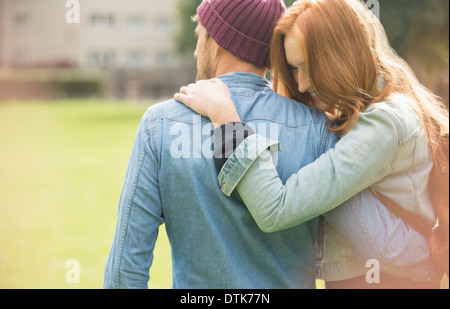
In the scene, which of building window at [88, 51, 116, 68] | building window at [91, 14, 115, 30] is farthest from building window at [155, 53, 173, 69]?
building window at [91, 14, 115, 30]

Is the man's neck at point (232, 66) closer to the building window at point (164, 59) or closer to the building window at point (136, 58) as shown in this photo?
the building window at point (164, 59)

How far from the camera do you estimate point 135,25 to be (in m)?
43.0

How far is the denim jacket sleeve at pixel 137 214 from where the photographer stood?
1.71 meters

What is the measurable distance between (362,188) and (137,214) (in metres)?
0.80

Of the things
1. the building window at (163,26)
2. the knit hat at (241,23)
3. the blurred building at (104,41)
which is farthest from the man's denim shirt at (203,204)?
the building window at (163,26)

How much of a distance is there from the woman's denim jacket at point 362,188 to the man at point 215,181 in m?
0.07

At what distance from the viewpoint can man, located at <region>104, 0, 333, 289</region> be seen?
5.67 feet

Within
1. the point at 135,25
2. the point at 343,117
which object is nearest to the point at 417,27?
the point at 343,117

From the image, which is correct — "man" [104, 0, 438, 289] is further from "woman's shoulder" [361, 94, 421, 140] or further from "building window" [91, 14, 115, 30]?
"building window" [91, 14, 115, 30]

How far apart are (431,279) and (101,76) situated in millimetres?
31442

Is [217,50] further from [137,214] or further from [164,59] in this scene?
[164,59]

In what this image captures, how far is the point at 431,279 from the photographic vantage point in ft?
6.49
